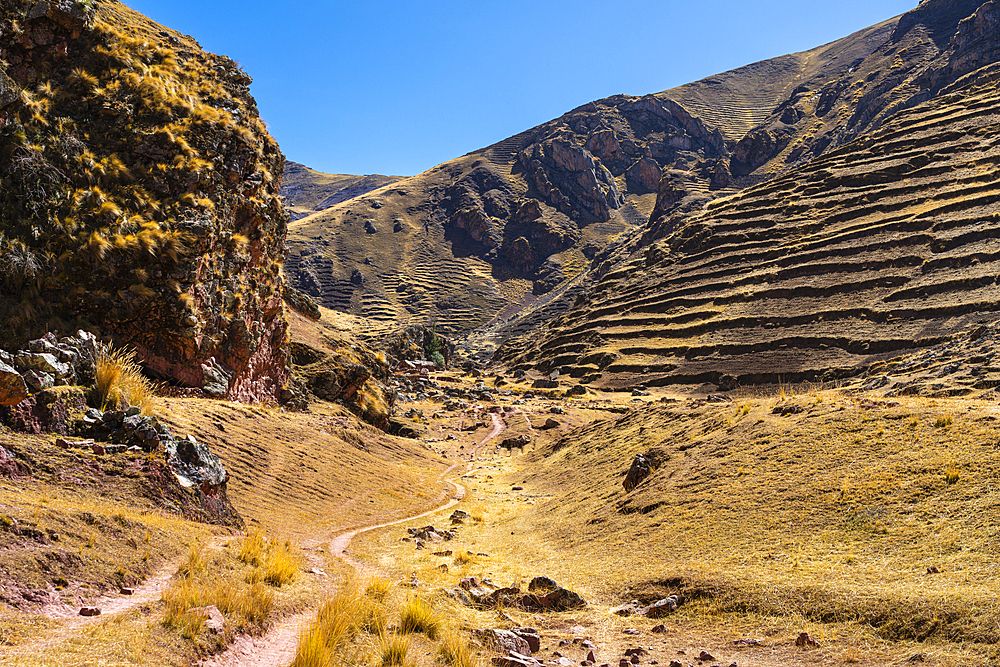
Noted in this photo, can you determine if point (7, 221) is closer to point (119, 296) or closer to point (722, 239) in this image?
point (119, 296)

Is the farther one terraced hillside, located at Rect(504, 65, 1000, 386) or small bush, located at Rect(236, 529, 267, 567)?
terraced hillside, located at Rect(504, 65, 1000, 386)

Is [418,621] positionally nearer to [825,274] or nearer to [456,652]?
[456,652]

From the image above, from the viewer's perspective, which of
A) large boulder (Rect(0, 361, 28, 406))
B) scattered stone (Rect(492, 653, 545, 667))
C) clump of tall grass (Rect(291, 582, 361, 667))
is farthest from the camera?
large boulder (Rect(0, 361, 28, 406))

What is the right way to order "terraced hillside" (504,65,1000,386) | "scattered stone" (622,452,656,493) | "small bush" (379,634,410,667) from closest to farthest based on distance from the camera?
"small bush" (379,634,410,667) < "scattered stone" (622,452,656,493) < "terraced hillside" (504,65,1000,386)

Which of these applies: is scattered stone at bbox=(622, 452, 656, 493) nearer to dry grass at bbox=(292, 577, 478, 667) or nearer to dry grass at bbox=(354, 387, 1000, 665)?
dry grass at bbox=(354, 387, 1000, 665)

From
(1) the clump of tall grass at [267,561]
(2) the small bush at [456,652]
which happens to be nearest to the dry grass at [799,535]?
(2) the small bush at [456,652]

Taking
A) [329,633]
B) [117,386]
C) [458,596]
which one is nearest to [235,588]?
[329,633]

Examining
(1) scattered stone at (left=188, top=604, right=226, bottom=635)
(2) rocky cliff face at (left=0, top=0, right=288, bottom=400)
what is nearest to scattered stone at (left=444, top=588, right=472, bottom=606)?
(1) scattered stone at (left=188, top=604, right=226, bottom=635)

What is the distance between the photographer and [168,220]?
17.3 m

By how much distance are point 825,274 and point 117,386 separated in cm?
6484

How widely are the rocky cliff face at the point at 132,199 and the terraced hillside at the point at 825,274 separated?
4438 cm

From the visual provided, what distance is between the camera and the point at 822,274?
189 ft

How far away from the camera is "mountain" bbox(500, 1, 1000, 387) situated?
47.8 metres

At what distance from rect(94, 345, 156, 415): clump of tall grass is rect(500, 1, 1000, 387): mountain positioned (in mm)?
48681
